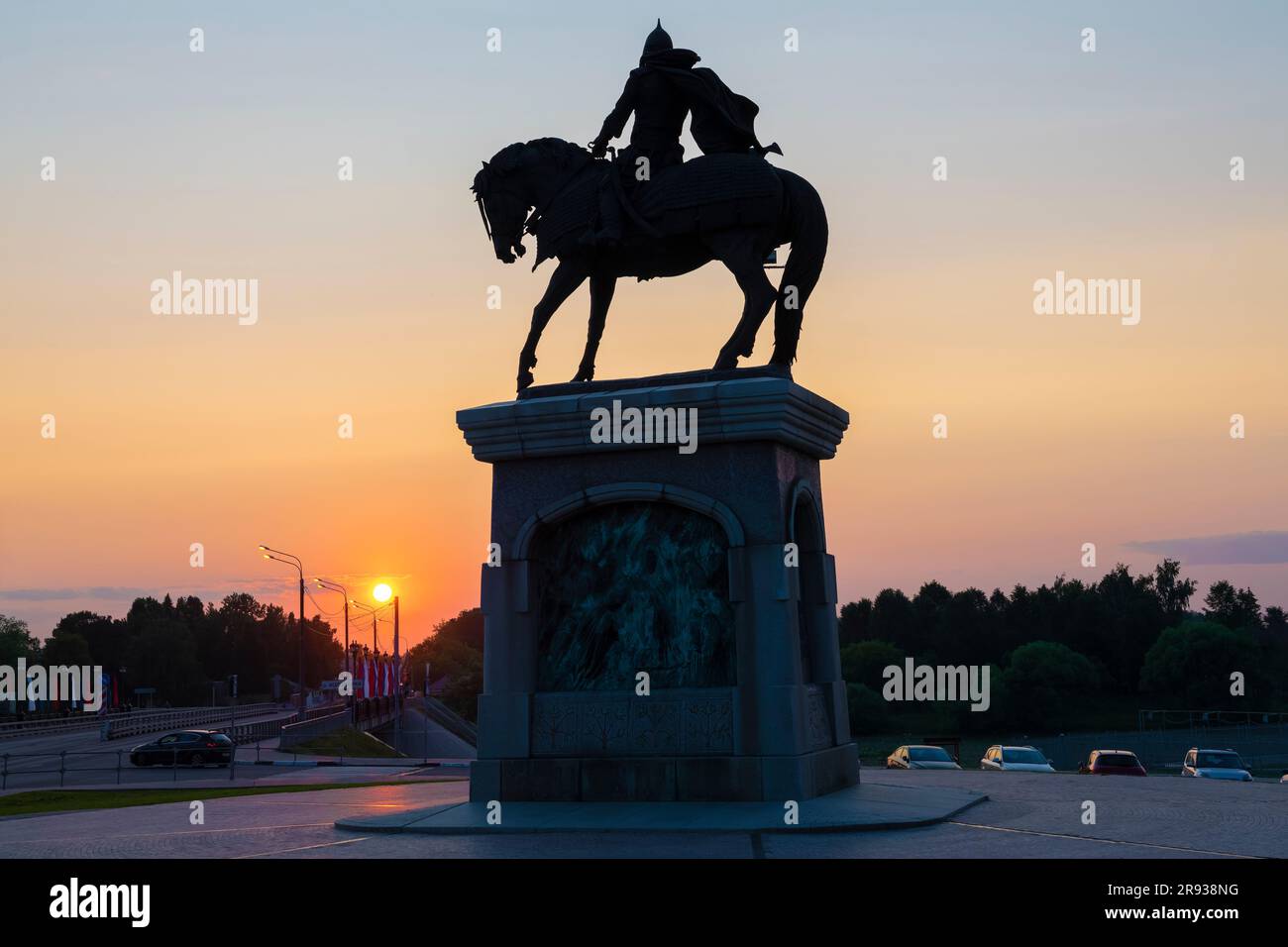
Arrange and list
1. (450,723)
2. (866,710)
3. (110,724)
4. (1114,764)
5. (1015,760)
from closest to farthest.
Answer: (1114,764), (1015,760), (110,724), (450,723), (866,710)

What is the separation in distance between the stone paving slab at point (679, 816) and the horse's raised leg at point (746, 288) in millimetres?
4817

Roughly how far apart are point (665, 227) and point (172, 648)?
15046cm

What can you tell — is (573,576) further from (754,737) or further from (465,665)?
(465,665)

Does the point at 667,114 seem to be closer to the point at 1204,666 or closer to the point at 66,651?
the point at 1204,666

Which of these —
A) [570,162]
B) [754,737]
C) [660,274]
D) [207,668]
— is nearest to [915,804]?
[754,737]

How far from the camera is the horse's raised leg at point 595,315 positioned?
1658cm

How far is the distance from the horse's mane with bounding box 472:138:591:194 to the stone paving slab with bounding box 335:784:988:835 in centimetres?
737

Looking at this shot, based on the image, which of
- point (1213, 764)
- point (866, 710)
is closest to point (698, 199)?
point (1213, 764)

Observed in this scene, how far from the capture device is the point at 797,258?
15953 mm

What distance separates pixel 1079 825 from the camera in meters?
12.3

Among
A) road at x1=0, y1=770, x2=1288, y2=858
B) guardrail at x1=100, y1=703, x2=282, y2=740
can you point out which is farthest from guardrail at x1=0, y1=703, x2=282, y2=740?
road at x1=0, y1=770, x2=1288, y2=858

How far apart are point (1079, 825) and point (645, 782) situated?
13.8 ft

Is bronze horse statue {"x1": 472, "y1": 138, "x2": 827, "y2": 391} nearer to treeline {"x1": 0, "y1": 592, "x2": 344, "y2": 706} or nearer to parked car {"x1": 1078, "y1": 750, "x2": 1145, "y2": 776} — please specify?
parked car {"x1": 1078, "y1": 750, "x2": 1145, "y2": 776}

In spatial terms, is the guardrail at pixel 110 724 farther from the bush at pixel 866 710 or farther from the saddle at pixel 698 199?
the saddle at pixel 698 199
